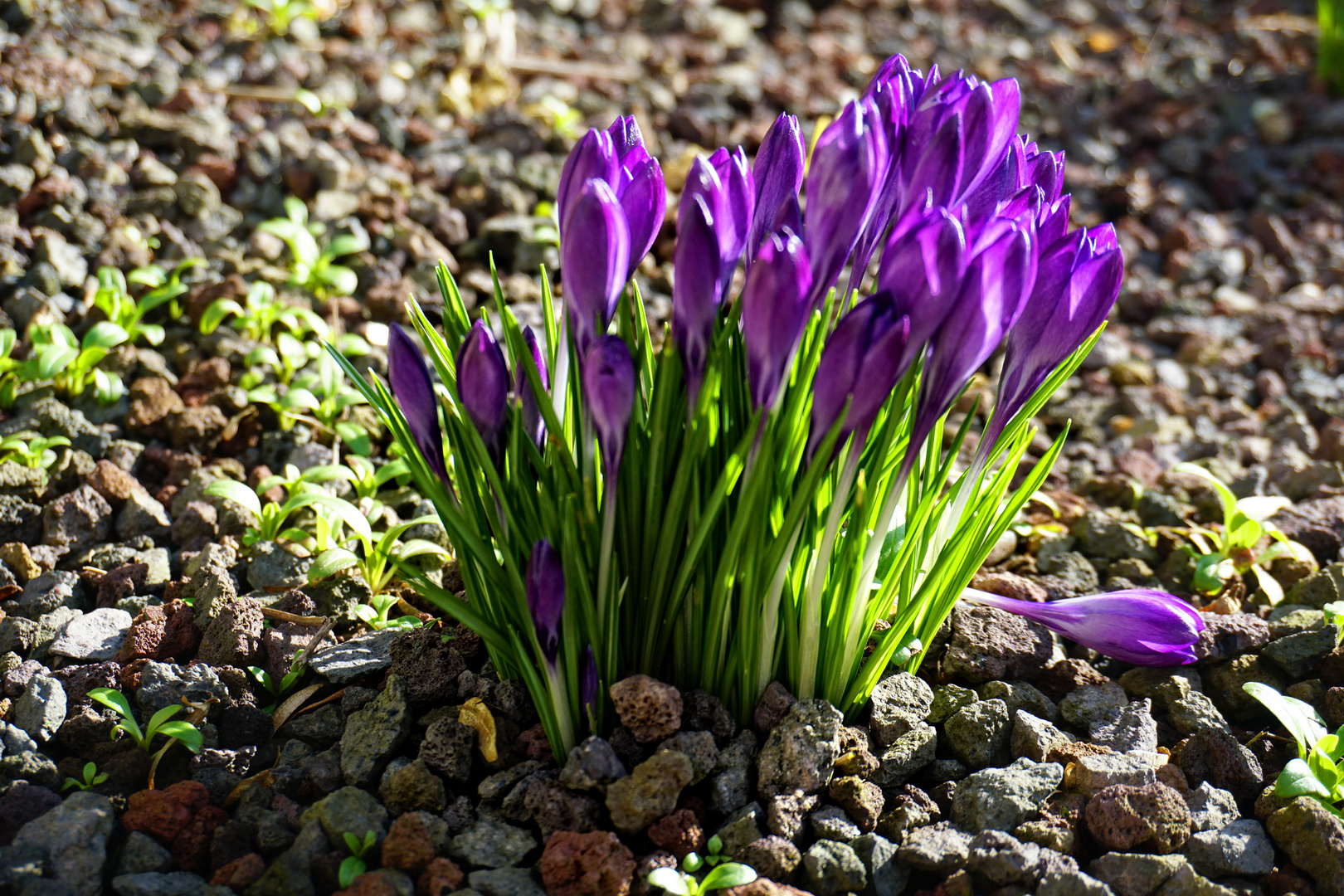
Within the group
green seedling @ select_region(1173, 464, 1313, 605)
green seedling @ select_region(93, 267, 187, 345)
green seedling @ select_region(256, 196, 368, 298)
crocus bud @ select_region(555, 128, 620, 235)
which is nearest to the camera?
crocus bud @ select_region(555, 128, 620, 235)

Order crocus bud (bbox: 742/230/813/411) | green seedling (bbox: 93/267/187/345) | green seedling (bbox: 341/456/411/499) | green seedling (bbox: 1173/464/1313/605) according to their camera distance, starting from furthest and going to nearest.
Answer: green seedling (bbox: 93/267/187/345) < green seedling (bbox: 341/456/411/499) < green seedling (bbox: 1173/464/1313/605) < crocus bud (bbox: 742/230/813/411)

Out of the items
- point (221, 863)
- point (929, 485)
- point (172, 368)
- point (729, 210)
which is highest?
point (729, 210)

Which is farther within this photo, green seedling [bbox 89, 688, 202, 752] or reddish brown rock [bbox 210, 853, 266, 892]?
green seedling [bbox 89, 688, 202, 752]

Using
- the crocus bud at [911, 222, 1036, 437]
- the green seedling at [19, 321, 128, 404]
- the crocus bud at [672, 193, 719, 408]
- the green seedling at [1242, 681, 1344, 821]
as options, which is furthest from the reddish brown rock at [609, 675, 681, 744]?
the green seedling at [19, 321, 128, 404]

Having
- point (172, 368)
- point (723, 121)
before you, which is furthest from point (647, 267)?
point (172, 368)

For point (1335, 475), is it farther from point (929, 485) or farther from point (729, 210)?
point (729, 210)

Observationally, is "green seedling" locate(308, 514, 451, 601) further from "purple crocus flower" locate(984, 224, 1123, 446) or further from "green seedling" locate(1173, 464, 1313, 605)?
"green seedling" locate(1173, 464, 1313, 605)

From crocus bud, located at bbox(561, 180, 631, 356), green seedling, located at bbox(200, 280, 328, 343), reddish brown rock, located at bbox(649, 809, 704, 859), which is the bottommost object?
reddish brown rock, located at bbox(649, 809, 704, 859)

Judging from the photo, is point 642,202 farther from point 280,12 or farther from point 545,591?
point 280,12
